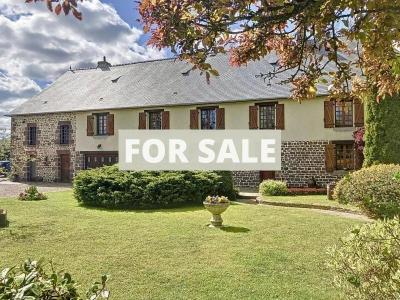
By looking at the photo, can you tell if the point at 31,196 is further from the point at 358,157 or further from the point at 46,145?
the point at 358,157

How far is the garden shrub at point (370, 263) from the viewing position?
3.87 meters

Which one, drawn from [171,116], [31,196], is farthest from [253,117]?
[31,196]

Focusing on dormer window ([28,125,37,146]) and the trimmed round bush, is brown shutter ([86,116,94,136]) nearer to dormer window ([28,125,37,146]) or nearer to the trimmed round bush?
dormer window ([28,125,37,146])

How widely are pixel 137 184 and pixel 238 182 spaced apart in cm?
861

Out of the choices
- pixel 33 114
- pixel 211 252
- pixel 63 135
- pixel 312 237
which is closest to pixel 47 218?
pixel 211 252

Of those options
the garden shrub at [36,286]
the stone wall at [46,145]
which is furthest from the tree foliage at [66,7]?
the stone wall at [46,145]

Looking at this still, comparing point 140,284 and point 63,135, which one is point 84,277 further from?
point 63,135

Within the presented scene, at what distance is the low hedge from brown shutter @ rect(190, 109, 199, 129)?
6.88m

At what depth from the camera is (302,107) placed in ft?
67.8

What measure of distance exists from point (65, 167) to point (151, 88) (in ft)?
29.2

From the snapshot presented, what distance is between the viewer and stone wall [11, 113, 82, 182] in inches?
1081

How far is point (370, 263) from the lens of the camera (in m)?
4.18

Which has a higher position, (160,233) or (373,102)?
(373,102)

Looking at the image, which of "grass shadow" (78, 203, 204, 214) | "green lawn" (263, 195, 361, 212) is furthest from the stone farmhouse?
"grass shadow" (78, 203, 204, 214)
